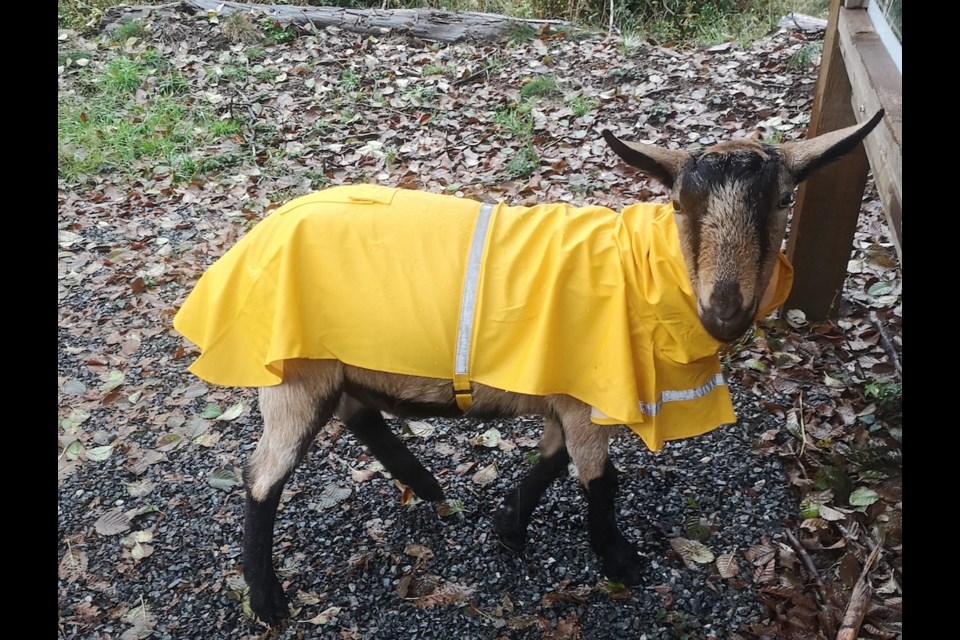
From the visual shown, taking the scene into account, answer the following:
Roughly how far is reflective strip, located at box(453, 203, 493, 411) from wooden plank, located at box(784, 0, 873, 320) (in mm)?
1970

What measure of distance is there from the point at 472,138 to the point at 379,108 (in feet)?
4.19

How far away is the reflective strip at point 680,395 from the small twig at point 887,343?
1.71m

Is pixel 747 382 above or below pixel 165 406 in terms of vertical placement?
above

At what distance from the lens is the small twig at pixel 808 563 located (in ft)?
9.91

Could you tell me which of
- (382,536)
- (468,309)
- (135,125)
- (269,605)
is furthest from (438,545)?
(135,125)

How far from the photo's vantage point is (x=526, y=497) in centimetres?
337

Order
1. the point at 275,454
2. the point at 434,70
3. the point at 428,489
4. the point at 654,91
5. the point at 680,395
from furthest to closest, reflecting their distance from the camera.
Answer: the point at 434,70 → the point at 654,91 → the point at 428,489 → the point at 275,454 → the point at 680,395

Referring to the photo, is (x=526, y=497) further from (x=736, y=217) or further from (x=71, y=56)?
(x=71, y=56)

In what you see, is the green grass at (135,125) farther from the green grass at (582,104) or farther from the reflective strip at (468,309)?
the reflective strip at (468,309)

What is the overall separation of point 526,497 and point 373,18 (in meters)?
7.59

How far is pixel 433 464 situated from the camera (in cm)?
398

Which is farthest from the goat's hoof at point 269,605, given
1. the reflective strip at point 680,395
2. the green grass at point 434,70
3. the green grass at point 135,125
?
the green grass at point 434,70
